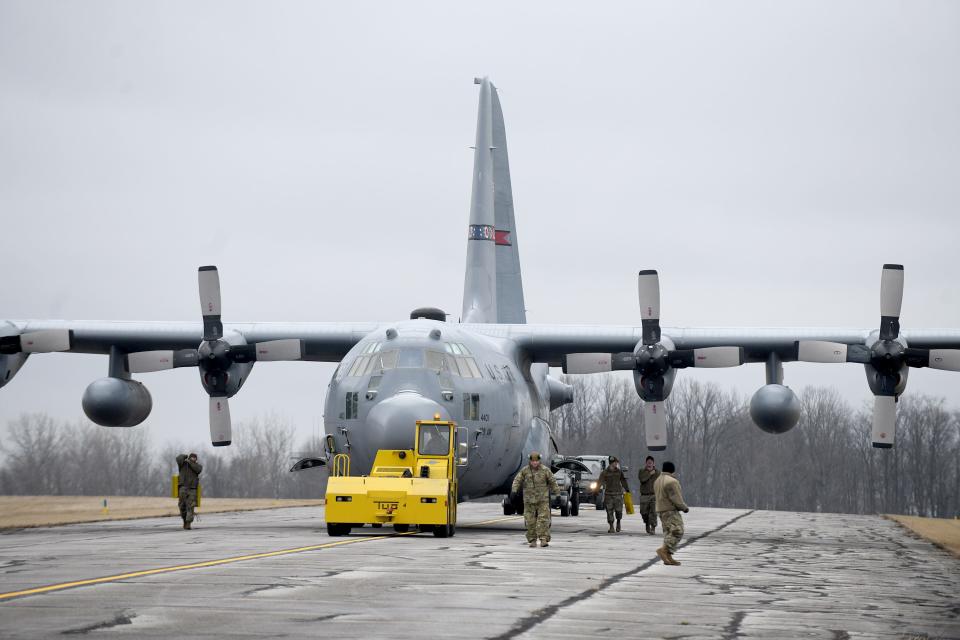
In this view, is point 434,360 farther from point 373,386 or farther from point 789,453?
point 789,453

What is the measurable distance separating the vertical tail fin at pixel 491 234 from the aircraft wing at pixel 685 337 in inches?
153

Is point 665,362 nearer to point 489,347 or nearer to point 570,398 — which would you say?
point 489,347

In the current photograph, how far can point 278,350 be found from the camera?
25.7 m

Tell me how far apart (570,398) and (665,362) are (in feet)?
24.8

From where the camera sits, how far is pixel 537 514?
17.7 metres

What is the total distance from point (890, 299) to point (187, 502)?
1461 centimetres

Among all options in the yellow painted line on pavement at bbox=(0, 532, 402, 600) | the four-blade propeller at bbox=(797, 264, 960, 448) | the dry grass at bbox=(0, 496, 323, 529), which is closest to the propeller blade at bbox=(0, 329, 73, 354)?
the dry grass at bbox=(0, 496, 323, 529)

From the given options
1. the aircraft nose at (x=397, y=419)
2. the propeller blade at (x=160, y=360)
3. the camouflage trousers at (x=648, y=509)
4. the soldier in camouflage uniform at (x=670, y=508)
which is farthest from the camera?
the propeller blade at (x=160, y=360)

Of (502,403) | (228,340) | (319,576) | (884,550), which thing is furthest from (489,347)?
(319,576)

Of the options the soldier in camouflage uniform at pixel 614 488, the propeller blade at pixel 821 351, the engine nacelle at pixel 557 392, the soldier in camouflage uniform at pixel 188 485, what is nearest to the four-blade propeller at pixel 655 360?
the propeller blade at pixel 821 351

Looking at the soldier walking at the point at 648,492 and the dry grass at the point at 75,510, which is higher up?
the soldier walking at the point at 648,492

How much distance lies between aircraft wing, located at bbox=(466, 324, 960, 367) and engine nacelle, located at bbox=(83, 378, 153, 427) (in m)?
7.84

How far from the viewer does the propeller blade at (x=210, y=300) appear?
2512 centimetres

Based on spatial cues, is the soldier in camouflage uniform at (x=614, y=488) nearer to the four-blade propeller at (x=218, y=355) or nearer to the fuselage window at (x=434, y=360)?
the fuselage window at (x=434, y=360)
